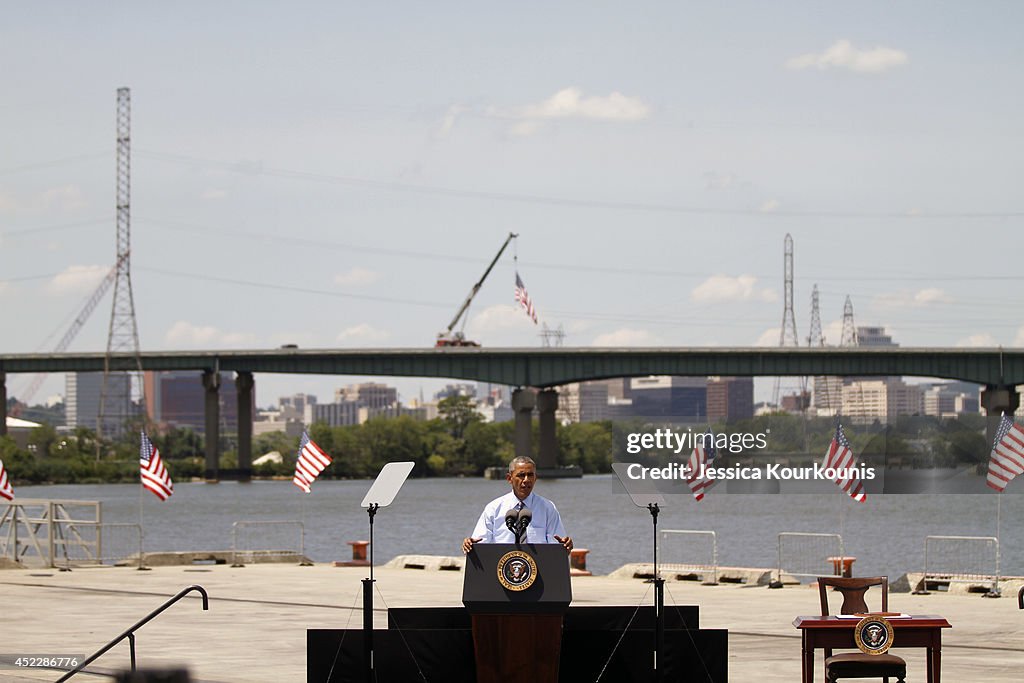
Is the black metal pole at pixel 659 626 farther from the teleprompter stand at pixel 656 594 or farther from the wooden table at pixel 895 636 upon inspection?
the wooden table at pixel 895 636

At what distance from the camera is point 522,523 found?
13.5m

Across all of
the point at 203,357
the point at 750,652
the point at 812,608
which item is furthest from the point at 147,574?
the point at 203,357

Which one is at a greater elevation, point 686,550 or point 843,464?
point 843,464

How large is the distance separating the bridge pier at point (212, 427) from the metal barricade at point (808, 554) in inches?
3002

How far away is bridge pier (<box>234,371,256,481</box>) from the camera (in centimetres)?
13412

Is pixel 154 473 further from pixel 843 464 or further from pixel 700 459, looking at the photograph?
pixel 843 464

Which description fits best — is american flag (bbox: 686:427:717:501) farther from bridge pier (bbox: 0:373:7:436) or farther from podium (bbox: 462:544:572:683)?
bridge pier (bbox: 0:373:7:436)

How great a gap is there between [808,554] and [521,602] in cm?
4265

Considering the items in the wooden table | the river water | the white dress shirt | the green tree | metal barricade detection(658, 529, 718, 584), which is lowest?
the river water

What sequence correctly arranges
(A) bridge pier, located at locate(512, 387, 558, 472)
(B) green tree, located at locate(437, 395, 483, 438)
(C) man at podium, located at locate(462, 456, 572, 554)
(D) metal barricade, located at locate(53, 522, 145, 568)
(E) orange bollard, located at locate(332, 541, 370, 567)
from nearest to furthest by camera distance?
1. (C) man at podium, located at locate(462, 456, 572, 554)
2. (E) orange bollard, located at locate(332, 541, 370, 567)
3. (D) metal barricade, located at locate(53, 522, 145, 568)
4. (A) bridge pier, located at locate(512, 387, 558, 472)
5. (B) green tree, located at locate(437, 395, 483, 438)

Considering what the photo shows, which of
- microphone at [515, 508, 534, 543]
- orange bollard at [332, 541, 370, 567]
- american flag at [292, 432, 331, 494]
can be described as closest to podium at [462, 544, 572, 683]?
microphone at [515, 508, 534, 543]

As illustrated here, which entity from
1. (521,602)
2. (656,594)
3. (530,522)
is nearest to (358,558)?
(656,594)

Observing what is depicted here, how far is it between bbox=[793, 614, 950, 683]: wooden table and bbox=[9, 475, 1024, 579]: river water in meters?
21.3

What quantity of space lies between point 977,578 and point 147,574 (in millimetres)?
17410
